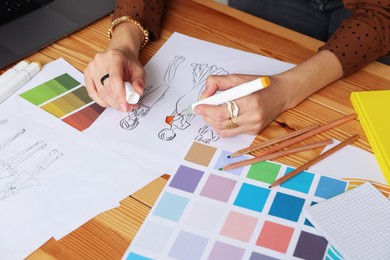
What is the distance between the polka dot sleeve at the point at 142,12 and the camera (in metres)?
1.05

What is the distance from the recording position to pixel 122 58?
0.94 metres

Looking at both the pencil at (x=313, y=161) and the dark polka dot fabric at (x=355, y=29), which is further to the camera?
the dark polka dot fabric at (x=355, y=29)

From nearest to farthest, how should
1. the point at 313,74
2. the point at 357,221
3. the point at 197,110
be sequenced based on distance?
the point at 357,221
the point at 197,110
the point at 313,74

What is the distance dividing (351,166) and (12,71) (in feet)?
1.98

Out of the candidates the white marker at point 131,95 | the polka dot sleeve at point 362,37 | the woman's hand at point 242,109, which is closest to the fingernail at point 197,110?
the woman's hand at point 242,109

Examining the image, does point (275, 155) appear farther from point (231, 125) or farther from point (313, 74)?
point (313, 74)

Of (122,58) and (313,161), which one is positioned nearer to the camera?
(313,161)

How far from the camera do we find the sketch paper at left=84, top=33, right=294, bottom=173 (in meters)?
0.85

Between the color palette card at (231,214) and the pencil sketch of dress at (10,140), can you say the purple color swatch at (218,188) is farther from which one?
the pencil sketch of dress at (10,140)

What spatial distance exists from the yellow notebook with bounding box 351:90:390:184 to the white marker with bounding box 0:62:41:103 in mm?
570

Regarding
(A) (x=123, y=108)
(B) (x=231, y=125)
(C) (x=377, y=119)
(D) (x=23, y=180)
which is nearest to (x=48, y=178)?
(D) (x=23, y=180)

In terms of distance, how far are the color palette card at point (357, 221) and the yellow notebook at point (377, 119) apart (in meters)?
0.06

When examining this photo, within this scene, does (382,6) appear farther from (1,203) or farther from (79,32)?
(1,203)

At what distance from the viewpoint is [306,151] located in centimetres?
86
